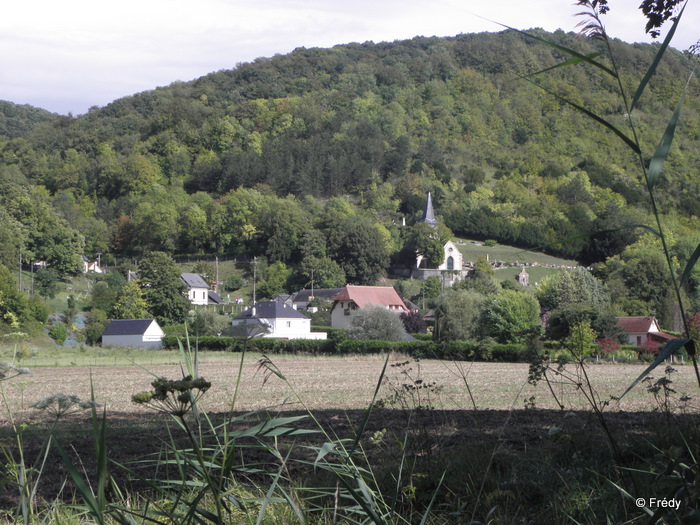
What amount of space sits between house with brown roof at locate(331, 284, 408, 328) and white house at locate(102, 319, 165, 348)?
22918 mm

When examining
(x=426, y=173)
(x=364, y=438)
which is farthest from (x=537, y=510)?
(x=426, y=173)

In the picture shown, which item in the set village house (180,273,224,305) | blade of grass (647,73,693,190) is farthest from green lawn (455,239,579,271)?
blade of grass (647,73,693,190)

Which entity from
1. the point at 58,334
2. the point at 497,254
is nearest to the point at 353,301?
the point at 58,334

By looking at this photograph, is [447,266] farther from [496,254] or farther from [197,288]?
[197,288]

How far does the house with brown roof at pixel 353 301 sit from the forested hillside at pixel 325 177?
29.0 m

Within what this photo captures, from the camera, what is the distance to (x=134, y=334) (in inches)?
1901

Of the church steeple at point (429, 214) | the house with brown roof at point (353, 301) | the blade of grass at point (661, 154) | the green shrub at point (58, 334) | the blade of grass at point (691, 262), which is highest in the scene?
the church steeple at point (429, 214)

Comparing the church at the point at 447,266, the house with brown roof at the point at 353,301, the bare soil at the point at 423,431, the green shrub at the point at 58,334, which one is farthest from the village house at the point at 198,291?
the bare soil at the point at 423,431

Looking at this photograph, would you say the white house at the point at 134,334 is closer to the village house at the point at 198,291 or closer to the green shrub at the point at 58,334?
the green shrub at the point at 58,334

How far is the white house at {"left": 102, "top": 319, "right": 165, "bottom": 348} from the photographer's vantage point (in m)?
47.8

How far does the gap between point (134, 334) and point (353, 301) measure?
25130 mm

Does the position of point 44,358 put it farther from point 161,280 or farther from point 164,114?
point 164,114

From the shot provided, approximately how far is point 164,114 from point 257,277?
9614 cm

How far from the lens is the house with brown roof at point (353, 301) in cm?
6794
